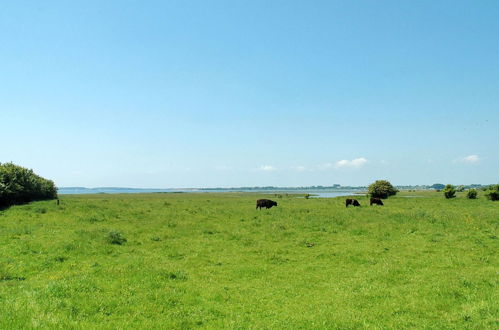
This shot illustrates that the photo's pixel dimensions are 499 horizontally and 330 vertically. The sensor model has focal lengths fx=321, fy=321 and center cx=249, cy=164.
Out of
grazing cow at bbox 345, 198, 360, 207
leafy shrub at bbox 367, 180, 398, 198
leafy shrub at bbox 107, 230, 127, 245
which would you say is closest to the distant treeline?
leafy shrub at bbox 107, 230, 127, 245

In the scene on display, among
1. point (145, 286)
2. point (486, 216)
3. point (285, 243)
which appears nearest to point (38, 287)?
point (145, 286)

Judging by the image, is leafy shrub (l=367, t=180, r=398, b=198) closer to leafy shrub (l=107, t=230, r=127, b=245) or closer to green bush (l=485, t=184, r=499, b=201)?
green bush (l=485, t=184, r=499, b=201)

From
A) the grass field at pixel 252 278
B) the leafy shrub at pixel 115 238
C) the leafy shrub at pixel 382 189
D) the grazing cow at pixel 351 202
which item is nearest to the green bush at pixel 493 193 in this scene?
the leafy shrub at pixel 382 189

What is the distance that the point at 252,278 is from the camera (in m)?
13.9

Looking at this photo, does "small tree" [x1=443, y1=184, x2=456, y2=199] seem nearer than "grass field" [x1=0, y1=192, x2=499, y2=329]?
No

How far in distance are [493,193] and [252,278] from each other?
60.0m

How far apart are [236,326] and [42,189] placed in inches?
2529

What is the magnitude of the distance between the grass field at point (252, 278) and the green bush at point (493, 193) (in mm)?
38496

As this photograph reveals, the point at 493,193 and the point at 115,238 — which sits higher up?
the point at 493,193

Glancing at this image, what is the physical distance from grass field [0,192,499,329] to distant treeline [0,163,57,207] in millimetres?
23758

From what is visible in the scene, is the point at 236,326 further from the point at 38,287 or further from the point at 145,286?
the point at 38,287

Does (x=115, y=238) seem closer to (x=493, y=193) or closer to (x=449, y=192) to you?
(x=493, y=193)

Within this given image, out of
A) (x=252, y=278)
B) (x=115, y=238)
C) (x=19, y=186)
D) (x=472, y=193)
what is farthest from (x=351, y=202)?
(x=19, y=186)

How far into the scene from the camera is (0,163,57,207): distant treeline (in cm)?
4394
